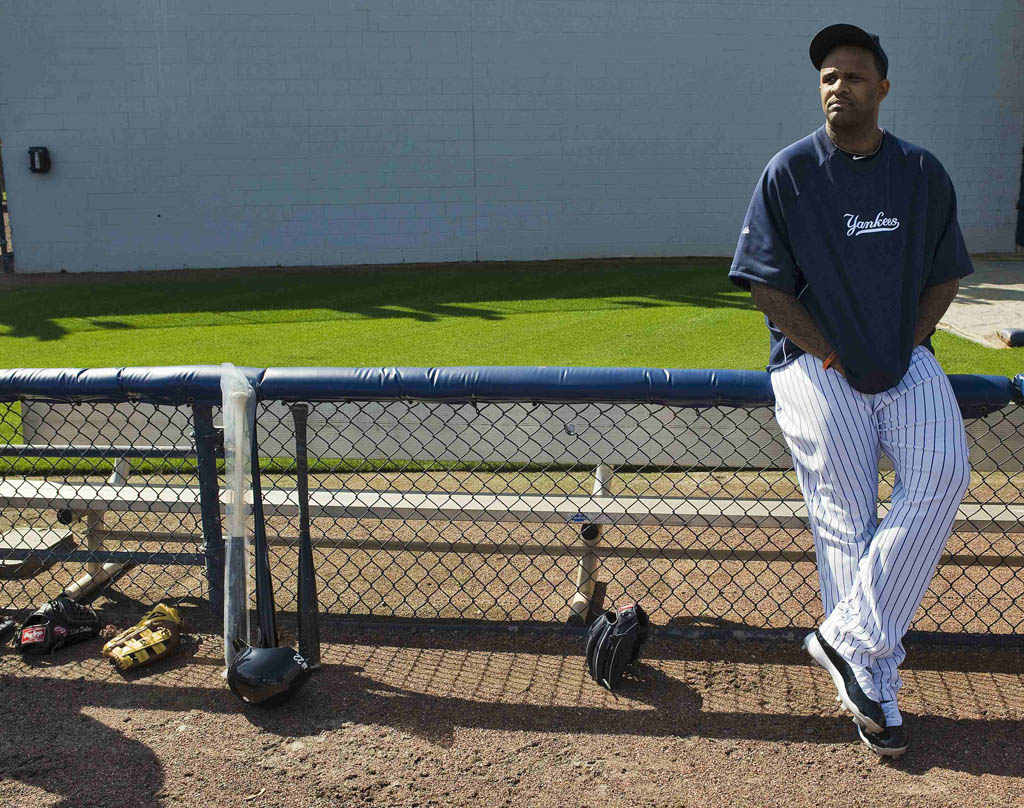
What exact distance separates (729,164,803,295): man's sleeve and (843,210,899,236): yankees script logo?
174 millimetres

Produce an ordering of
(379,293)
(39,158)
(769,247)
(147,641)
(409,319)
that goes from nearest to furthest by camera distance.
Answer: (769,247) → (147,641) → (409,319) → (379,293) → (39,158)

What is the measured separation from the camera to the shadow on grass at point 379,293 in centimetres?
1116

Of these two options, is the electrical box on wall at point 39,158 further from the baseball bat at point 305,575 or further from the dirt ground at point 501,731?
the baseball bat at point 305,575

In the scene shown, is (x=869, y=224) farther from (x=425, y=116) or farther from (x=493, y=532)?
(x=425, y=116)

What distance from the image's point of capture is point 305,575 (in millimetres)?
3055

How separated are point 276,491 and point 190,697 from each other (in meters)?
0.97

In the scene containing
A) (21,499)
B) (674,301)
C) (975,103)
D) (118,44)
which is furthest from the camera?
(975,103)

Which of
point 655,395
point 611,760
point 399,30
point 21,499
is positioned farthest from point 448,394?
point 399,30

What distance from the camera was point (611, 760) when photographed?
8.73 feet

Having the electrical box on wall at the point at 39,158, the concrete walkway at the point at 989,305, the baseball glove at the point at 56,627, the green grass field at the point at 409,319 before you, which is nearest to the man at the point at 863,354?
the baseball glove at the point at 56,627

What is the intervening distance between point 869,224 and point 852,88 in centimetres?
40

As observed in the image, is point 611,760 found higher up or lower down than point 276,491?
lower down

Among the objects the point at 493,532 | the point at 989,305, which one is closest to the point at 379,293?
the point at 989,305

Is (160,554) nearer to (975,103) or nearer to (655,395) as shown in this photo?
(655,395)
